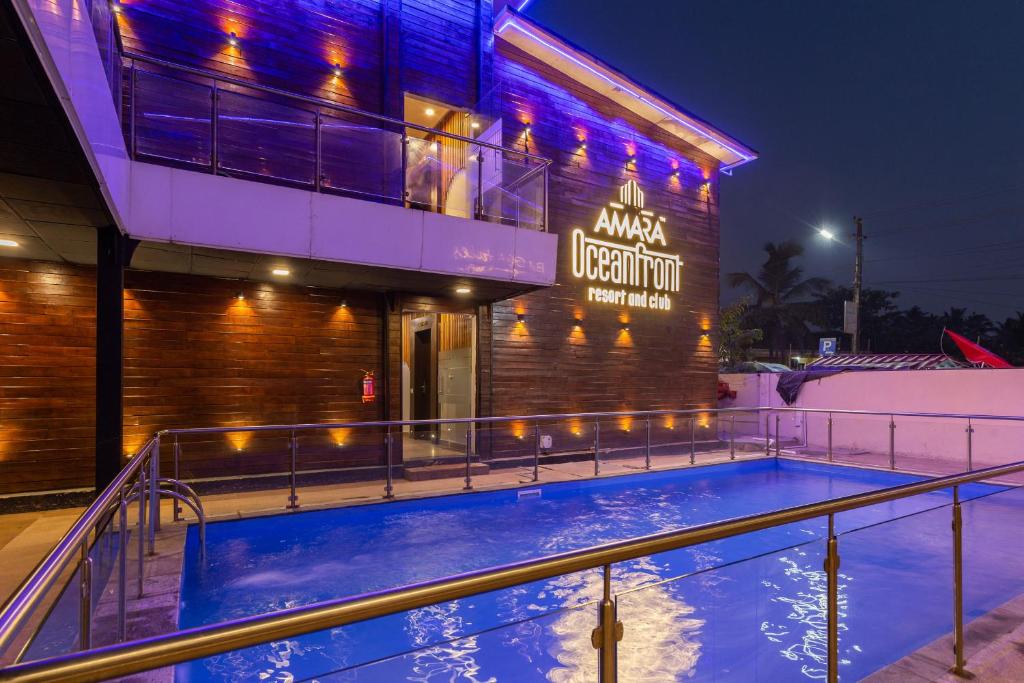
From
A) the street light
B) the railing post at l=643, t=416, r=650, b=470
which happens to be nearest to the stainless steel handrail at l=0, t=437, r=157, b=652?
the railing post at l=643, t=416, r=650, b=470

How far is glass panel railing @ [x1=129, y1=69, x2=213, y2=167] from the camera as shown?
5898mm

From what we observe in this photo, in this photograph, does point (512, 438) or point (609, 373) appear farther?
point (609, 373)

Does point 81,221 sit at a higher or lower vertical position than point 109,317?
higher

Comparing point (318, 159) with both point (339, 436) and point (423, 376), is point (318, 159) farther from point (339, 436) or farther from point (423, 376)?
point (423, 376)

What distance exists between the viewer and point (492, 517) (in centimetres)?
711

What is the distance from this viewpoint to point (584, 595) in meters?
3.29

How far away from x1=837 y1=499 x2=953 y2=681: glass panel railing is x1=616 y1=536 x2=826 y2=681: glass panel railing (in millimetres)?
308

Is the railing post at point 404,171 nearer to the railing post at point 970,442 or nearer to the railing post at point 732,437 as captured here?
the railing post at point 732,437

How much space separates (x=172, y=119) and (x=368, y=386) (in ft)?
13.9

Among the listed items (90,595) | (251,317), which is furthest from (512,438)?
(90,595)

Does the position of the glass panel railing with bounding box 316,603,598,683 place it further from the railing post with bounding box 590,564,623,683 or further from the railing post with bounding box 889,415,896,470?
the railing post with bounding box 889,415,896,470

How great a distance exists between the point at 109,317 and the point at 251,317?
251 centimetres

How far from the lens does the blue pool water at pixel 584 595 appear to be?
1.92 m

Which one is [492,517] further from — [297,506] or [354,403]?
[354,403]
